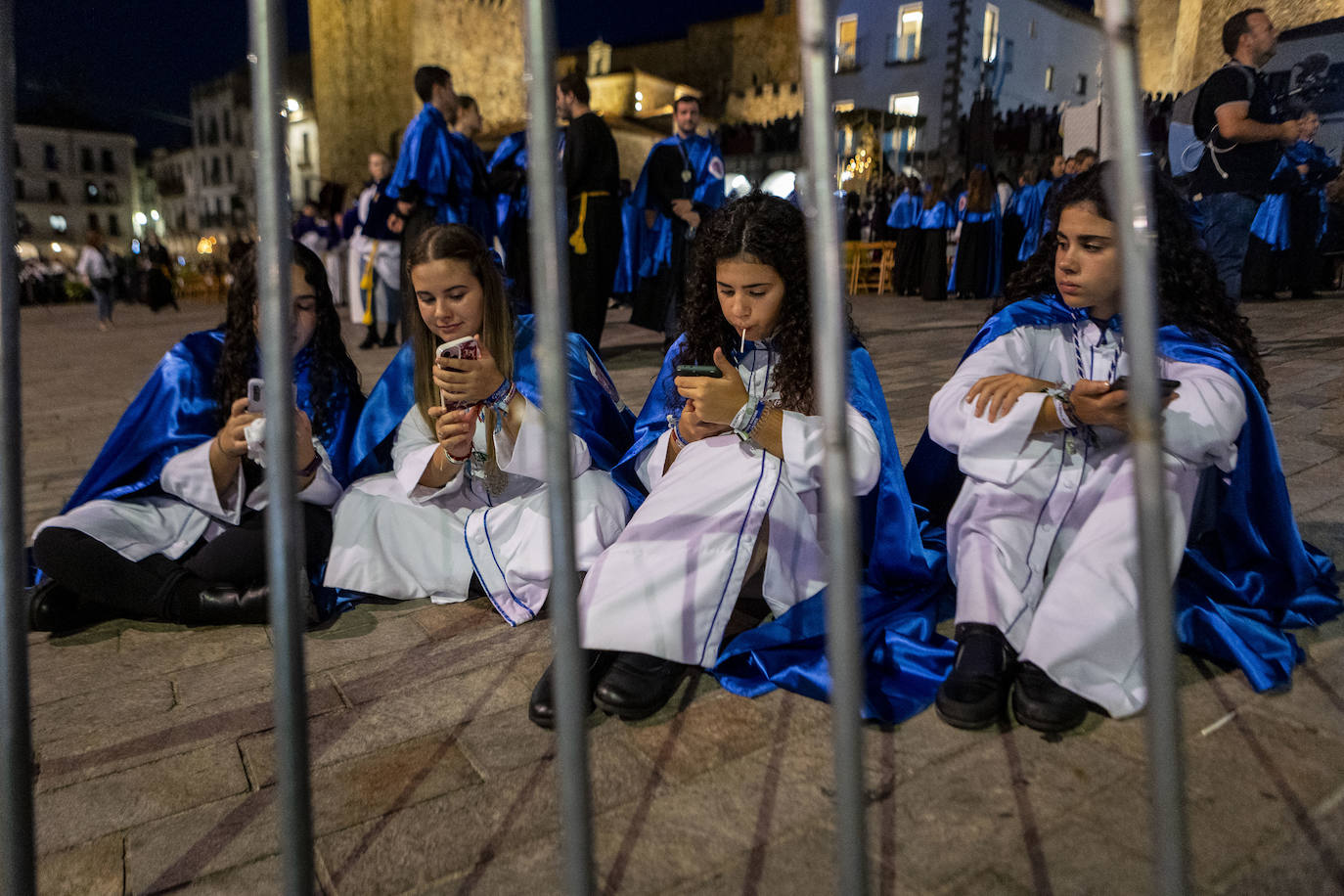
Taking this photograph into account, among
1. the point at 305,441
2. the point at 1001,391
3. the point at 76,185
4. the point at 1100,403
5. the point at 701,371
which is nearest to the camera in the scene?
the point at 1100,403

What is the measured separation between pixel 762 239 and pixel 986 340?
1.75ft

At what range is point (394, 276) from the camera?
24.1 feet

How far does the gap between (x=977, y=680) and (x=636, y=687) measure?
2.01ft

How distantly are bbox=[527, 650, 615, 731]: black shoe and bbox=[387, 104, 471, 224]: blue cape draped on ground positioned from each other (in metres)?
4.61

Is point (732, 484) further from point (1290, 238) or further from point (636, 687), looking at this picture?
point (1290, 238)

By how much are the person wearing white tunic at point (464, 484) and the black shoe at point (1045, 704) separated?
38.5 inches

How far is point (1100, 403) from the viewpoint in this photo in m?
1.61

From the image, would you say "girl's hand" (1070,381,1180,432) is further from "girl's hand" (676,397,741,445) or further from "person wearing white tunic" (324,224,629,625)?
"person wearing white tunic" (324,224,629,625)

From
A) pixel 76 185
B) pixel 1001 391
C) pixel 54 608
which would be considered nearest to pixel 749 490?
pixel 1001 391

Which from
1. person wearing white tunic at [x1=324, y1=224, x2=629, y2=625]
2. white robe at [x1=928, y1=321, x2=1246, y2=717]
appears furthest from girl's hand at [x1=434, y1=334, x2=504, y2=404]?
white robe at [x1=928, y1=321, x2=1246, y2=717]

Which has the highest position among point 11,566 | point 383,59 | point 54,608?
point 383,59

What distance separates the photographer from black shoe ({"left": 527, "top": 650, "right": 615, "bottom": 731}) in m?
1.66

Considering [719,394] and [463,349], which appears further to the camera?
[463,349]

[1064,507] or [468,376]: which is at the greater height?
[468,376]
